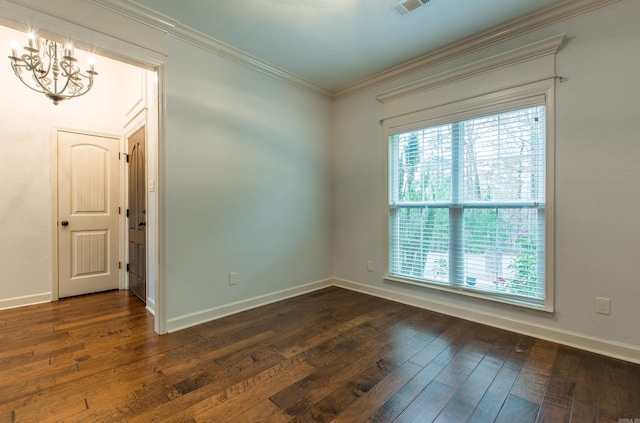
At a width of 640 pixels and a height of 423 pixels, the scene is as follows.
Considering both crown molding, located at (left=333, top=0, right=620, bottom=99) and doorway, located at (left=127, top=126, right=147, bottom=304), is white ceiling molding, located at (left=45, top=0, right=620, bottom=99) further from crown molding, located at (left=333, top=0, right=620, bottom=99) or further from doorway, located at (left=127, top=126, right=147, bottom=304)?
doorway, located at (left=127, top=126, right=147, bottom=304)

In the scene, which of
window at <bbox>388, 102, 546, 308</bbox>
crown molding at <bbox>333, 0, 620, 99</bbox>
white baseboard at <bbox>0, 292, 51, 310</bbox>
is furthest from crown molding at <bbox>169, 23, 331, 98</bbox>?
white baseboard at <bbox>0, 292, 51, 310</bbox>

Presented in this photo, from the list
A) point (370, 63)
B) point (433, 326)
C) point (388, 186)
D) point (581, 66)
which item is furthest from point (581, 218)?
point (370, 63)

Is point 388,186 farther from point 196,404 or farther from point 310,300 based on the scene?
point 196,404

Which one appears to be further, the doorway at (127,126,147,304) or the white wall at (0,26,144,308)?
the doorway at (127,126,147,304)

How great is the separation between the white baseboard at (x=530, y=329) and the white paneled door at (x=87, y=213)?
3.73 m

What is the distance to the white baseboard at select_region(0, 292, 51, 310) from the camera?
3.17 meters

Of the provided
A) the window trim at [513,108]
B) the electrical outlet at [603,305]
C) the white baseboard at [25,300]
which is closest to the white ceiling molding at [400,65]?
the window trim at [513,108]

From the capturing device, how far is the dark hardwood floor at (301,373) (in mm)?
1582

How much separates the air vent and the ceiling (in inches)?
1.9

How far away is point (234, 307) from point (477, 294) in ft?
8.23

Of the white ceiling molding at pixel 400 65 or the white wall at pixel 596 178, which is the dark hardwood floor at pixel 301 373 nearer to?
the white wall at pixel 596 178

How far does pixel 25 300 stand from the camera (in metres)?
3.29

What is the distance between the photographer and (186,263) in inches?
108

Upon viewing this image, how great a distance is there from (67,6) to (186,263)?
85.4 inches
